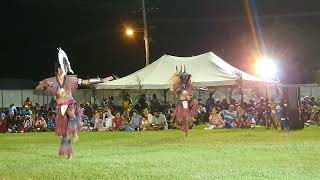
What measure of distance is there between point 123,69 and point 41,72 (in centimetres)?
691

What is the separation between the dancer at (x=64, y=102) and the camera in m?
11.9

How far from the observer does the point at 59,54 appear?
1216cm

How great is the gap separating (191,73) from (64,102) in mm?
13161

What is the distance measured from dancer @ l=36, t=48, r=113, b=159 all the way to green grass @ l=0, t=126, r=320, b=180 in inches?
18.9

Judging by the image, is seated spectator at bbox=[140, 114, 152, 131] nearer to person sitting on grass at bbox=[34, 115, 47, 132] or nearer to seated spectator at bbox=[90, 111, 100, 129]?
seated spectator at bbox=[90, 111, 100, 129]

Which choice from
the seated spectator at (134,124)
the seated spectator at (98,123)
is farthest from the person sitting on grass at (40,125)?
the seated spectator at (134,124)

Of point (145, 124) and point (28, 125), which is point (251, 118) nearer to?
point (145, 124)

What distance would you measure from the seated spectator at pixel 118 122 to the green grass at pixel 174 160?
6.80 metres

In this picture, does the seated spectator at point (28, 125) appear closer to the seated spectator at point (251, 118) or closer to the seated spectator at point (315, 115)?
the seated spectator at point (251, 118)

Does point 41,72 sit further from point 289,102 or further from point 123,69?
point 289,102

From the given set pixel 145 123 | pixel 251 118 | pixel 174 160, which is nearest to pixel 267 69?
pixel 251 118

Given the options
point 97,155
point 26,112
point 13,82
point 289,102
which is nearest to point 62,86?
point 97,155

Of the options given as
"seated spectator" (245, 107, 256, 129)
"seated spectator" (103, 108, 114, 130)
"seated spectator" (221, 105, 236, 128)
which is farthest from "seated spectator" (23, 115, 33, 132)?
"seated spectator" (245, 107, 256, 129)

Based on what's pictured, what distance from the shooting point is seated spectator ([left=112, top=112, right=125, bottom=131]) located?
22938 millimetres
